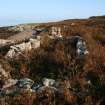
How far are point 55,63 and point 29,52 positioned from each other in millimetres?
1886

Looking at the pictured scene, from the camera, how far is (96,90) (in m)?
9.05

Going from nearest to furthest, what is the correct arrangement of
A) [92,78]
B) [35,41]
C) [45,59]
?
1. [92,78]
2. [45,59]
3. [35,41]

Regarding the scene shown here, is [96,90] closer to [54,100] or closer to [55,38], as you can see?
[54,100]

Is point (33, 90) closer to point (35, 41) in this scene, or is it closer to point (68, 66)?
point (68, 66)

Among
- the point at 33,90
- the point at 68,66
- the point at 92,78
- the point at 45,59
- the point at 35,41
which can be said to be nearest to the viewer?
the point at 33,90

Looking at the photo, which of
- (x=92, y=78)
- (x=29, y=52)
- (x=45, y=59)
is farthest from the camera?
(x=29, y=52)

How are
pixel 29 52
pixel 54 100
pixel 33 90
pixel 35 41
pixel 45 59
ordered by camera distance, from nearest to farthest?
1. pixel 54 100
2. pixel 33 90
3. pixel 45 59
4. pixel 29 52
5. pixel 35 41

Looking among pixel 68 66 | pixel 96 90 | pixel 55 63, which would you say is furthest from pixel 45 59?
pixel 96 90

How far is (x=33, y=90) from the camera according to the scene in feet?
30.5

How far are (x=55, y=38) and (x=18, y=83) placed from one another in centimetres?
494

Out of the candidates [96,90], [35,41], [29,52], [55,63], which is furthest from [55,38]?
[96,90]

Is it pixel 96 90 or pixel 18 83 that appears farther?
pixel 18 83

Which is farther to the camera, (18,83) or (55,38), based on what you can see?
(55,38)

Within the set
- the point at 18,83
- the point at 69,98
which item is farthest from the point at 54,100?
the point at 18,83
